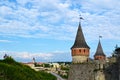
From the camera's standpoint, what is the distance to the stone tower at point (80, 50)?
193 feet

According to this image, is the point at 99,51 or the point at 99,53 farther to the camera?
the point at 99,51

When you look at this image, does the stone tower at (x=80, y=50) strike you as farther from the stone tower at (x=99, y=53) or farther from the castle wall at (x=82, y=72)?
the stone tower at (x=99, y=53)

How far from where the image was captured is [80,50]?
59.3 meters

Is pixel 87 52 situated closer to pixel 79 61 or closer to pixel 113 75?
pixel 79 61

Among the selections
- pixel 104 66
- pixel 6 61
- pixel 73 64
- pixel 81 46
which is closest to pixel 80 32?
pixel 81 46

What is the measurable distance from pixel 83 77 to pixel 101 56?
59.8ft

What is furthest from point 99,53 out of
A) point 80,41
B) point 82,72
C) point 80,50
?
point 82,72

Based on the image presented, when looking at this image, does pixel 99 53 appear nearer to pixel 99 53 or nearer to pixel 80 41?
pixel 99 53

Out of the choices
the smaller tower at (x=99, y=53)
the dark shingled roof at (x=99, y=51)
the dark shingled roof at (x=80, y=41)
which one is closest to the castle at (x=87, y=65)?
the dark shingled roof at (x=80, y=41)

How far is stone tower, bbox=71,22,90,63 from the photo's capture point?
193ft

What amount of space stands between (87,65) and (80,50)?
7.72m

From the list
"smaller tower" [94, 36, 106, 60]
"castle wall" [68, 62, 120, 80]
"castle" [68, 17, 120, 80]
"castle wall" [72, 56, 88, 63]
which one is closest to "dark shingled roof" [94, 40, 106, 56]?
"smaller tower" [94, 36, 106, 60]

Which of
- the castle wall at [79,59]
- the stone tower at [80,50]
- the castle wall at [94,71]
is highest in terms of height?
the stone tower at [80,50]

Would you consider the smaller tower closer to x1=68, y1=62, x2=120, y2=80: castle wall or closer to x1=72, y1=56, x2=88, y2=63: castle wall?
x1=72, y1=56, x2=88, y2=63: castle wall
